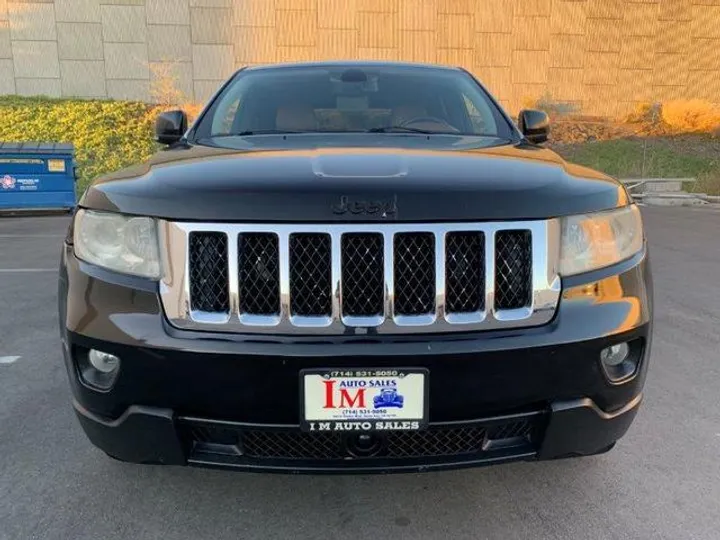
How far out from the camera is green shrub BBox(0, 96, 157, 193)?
19688mm

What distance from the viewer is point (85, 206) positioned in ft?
6.08

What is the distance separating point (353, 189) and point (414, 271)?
0.28 metres

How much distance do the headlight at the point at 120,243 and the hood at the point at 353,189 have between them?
0.11ft

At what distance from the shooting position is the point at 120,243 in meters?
1.76

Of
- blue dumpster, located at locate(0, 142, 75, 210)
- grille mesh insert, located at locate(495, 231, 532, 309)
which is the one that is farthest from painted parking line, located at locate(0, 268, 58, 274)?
blue dumpster, located at locate(0, 142, 75, 210)

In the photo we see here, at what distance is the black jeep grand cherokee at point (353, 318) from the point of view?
163 centimetres

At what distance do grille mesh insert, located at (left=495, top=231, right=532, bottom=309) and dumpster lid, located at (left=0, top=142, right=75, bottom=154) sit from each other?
1195 centimetres

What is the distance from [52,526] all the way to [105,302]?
2.85ft

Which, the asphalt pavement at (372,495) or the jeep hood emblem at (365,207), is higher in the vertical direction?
the jeep hood emblem at (365,207)

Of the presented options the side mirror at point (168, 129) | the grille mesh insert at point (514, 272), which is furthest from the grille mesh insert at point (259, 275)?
the side mirror at point (168, 129)

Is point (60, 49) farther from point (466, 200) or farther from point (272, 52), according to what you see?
point (466, 200)

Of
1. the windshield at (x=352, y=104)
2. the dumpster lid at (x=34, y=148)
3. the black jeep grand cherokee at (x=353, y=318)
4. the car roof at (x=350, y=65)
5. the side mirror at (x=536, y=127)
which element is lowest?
the dumpster lid at (x=34, y=148)

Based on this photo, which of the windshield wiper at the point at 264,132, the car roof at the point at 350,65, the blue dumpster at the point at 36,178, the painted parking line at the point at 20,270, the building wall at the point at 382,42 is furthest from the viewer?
the building wall at the point at 382,42

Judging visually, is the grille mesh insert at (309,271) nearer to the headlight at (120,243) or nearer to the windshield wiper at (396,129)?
the headlight at (120,243)
